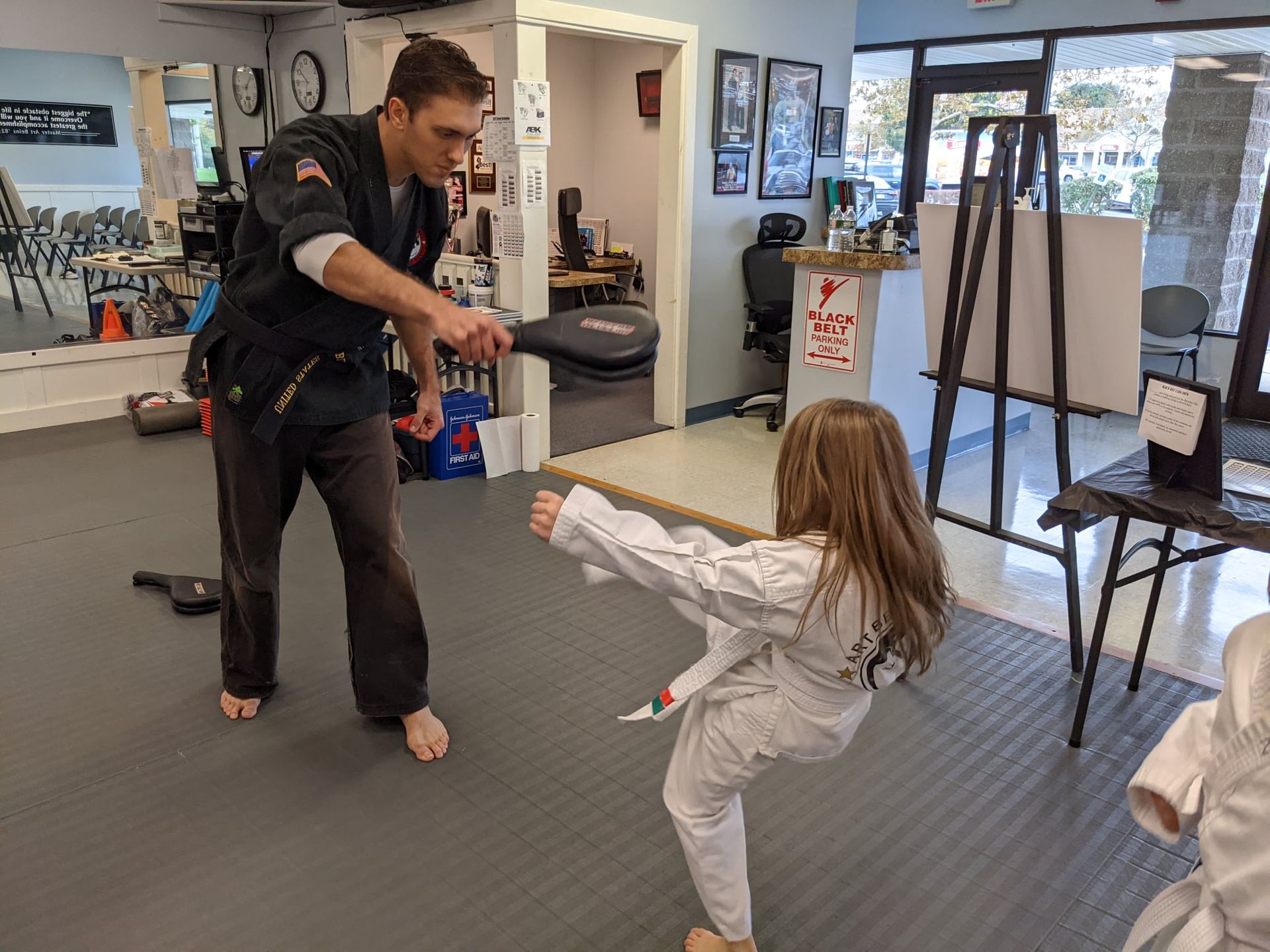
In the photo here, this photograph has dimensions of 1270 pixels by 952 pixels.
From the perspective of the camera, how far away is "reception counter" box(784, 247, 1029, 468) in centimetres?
444

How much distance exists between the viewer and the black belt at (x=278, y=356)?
219 centimetres

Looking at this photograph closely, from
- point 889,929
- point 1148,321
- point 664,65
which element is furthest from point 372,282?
point 1148,321

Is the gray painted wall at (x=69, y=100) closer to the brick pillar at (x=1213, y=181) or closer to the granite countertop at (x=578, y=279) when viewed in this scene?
the granite countertop at (x=578, y=279)

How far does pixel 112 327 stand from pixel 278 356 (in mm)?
4233

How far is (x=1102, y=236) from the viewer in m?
2.70

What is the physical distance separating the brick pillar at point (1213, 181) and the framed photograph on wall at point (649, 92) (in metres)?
3.41

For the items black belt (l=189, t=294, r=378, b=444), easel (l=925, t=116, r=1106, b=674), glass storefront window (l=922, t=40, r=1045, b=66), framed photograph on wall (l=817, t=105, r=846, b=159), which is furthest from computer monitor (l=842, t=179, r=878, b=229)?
black belt (l=189, t=294, r=378, b=444)

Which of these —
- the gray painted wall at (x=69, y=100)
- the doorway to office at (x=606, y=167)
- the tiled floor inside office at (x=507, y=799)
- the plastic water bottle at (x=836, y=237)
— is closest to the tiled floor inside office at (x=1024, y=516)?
the tiled floor inside office at (x=507, y=799)

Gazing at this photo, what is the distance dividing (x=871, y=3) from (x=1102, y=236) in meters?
5.20

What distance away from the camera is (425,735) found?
246 cm

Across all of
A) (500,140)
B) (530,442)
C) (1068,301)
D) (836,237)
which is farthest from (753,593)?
(500,140)

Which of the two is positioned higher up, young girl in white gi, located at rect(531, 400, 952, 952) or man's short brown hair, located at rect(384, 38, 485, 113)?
man's short brown hair, located at rect(384, 38, 485, 113)

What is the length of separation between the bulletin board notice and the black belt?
3992 millimetres

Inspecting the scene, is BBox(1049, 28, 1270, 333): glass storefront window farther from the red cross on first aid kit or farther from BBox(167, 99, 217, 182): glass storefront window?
BBox(167, 99, 217, 182): glass storefront window
